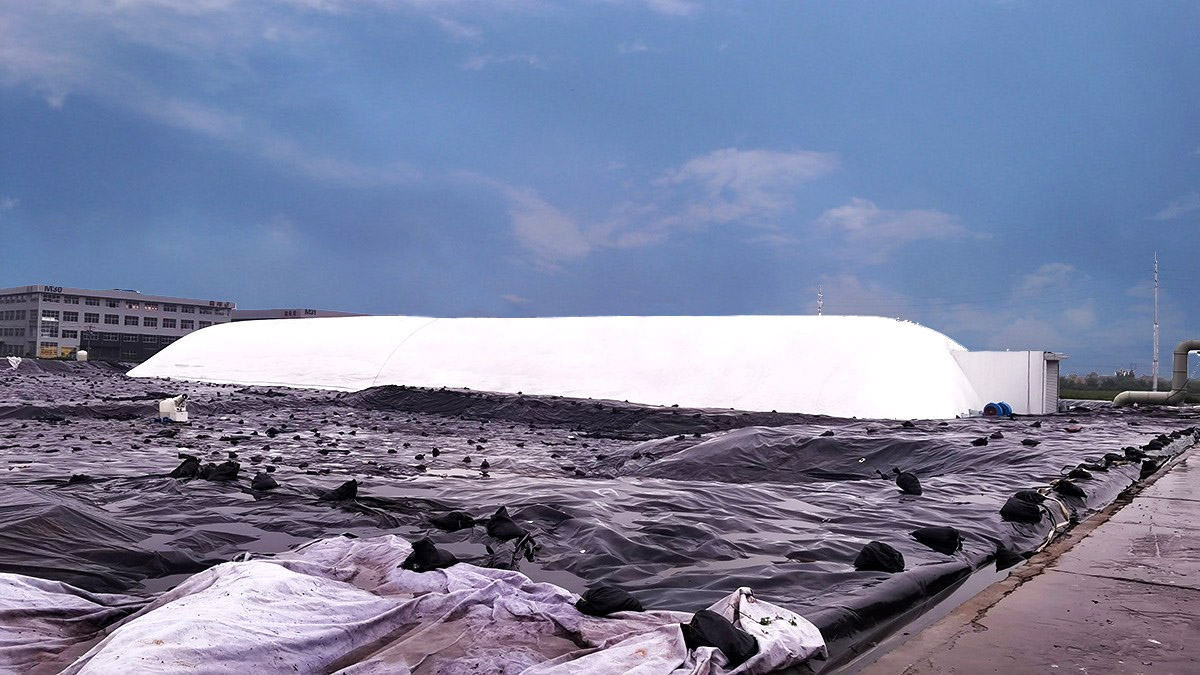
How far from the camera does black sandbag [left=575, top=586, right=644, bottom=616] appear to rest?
290cm

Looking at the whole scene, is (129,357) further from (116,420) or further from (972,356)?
(972,356)

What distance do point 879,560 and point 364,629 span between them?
7.70ft

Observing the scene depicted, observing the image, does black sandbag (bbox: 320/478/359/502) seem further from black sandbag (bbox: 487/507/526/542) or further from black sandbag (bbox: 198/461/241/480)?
black sandbag (bbox: 487/507/526/542)

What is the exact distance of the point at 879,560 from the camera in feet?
12.3

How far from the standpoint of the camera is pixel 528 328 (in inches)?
813

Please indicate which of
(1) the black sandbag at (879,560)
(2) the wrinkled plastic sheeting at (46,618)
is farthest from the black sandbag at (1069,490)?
(2) the wrinkled plastic sheeting at (46,618)

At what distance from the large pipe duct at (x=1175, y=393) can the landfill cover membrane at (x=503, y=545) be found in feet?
62.8

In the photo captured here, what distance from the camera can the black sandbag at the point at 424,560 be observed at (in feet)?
10.8

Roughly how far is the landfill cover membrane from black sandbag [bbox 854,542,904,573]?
0.01 metres

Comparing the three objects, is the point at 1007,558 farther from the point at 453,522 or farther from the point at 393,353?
the point at 393,353

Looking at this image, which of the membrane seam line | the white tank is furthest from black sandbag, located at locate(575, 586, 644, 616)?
the membrane seam line

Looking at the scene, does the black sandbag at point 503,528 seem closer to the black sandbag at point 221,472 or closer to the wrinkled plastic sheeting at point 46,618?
the wrinkled plastic sheeting at point 46,618

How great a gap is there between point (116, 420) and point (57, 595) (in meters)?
10.6

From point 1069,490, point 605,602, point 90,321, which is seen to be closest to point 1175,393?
point 1069,490
